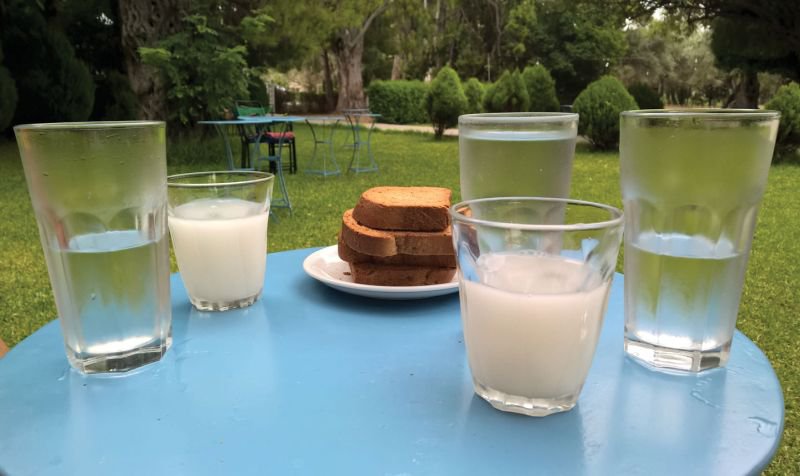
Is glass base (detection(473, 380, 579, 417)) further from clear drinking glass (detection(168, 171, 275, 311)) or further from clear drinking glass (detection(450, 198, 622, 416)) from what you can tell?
clear drinking glass (detection(168, 171, 275, 311))

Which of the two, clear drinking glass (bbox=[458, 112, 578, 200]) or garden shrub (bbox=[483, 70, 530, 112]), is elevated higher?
garden shrub (bbox=[483, 70, 530, 112])

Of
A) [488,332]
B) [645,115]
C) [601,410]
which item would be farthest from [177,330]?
[645,115]

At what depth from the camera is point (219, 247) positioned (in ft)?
3.44

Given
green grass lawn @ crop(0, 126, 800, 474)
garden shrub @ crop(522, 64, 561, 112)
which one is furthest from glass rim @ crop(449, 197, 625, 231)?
garden shrub @ crop(522, 64, 561, 112)

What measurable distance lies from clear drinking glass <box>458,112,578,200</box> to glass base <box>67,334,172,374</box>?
59 cm

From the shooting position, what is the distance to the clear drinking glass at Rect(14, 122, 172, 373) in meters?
0.77

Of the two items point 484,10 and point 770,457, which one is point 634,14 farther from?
point 484,10

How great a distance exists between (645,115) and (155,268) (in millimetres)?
729

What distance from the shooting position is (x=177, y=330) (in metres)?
1.00

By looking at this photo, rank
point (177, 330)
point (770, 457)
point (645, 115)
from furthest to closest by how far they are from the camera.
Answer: point (177, 330), point (645, 115), point (770, 457)

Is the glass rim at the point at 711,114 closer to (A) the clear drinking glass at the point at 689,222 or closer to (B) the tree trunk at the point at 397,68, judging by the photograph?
(A) the clear drinking glass at the point at 689,222

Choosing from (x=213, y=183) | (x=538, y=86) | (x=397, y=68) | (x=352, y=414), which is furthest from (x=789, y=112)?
(x=397, y=68)

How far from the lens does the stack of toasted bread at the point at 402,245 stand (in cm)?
114

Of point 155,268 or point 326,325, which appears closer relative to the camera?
point 155,268
